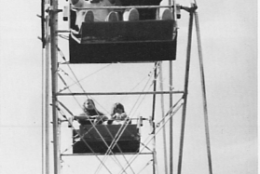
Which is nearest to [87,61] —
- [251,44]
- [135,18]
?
[135,18]

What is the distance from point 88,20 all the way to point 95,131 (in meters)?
2.73

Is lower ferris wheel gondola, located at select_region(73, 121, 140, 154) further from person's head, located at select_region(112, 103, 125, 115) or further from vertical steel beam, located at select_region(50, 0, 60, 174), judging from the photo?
vertical steel beam, located at select_region(50, 0, 60, 174)

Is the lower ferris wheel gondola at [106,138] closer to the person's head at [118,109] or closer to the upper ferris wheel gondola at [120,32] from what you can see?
the person's head at [118,109]

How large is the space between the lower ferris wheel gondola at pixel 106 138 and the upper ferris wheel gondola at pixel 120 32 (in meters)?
1.42

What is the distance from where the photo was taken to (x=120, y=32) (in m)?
14.7

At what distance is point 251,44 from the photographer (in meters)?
16.2

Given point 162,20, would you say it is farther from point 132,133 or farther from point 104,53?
point 132,133

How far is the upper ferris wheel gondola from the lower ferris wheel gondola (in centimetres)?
142

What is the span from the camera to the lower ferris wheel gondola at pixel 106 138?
654 inches

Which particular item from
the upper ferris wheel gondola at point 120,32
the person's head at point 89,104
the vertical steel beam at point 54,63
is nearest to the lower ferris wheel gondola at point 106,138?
the person's head at point 89,104

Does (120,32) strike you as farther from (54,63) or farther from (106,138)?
(106,138)

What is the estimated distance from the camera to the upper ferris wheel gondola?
47.8 feet

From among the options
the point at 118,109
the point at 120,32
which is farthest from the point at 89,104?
the point at 120,32

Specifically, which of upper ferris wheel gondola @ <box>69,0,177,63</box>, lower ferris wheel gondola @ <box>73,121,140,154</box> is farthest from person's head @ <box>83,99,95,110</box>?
upper ferris wheel gondola @ <box>69,0,177,63</box>
